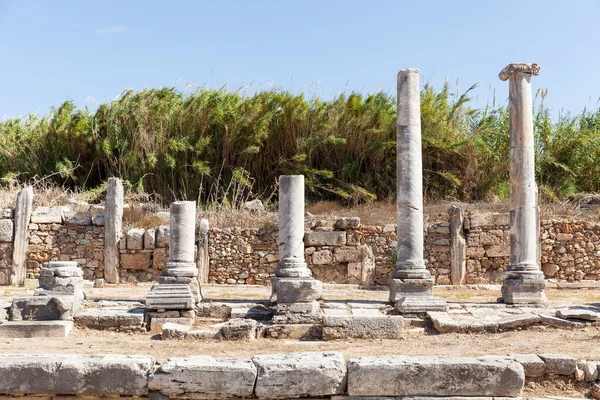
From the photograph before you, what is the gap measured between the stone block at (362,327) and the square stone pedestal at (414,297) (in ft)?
3.24

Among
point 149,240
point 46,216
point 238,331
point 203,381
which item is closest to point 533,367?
point 203,381

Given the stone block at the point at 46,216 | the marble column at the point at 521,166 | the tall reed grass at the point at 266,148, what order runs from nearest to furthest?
the marble column at the point at 521,166 < the stone block at the point at 46,216 < the tall reed grass at the point at 266,148

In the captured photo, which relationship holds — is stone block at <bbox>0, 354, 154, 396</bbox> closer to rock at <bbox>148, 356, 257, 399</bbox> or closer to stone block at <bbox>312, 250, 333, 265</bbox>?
rock at <bbox>148, 356, 257, 399</bbox>

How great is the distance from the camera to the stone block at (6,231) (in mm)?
16594

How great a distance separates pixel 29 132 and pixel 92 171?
2759mm

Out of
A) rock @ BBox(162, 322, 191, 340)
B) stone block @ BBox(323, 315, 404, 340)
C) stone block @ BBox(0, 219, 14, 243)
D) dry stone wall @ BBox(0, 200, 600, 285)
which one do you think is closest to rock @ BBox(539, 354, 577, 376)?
stone block @ BBox(323, 315, 404, 340)

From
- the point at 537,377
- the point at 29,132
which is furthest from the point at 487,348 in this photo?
the point at 29,132

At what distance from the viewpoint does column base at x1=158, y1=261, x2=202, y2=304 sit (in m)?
11.1

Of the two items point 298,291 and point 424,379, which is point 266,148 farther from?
point 424,379

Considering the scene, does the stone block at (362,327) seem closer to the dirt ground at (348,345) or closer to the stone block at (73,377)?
the dirt ground at (348,345)

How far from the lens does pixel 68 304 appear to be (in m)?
10.1

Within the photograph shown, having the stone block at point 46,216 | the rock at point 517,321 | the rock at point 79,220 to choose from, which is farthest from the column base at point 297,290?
the stone block at point 46,216

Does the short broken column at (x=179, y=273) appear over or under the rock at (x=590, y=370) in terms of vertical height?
over

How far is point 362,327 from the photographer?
955cm
